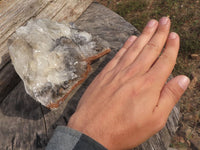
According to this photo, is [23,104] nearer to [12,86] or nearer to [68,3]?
[12,86]

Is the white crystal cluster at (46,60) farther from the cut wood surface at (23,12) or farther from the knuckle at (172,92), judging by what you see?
the knuckle at (172,92)

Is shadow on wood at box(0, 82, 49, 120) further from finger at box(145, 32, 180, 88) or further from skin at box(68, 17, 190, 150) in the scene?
finger at box(145, 32, 180, 88)

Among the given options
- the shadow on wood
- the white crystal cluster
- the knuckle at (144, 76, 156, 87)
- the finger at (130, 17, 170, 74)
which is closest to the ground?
the finger at (130, 17, 170, 74)

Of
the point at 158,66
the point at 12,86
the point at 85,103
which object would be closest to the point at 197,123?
the point at 158,66

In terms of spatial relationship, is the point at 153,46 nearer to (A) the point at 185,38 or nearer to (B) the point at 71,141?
(B) the point at 71,141

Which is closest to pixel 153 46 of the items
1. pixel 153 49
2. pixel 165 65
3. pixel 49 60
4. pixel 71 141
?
pixel 153 49

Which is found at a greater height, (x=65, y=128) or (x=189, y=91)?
(x=65, y=128)
